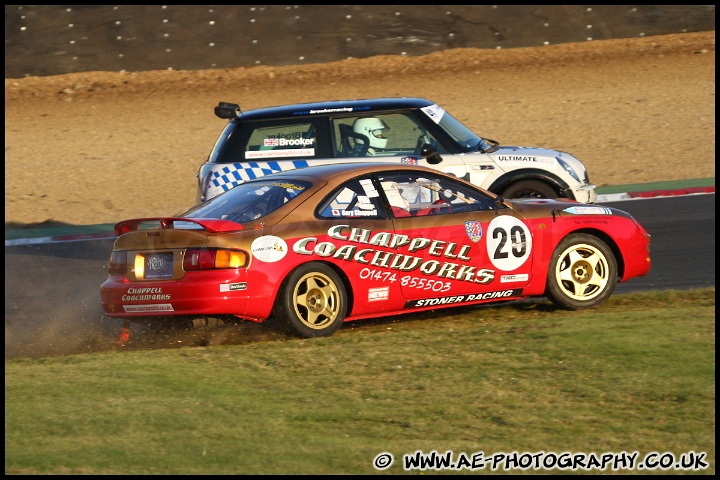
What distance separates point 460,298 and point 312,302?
3.99ft

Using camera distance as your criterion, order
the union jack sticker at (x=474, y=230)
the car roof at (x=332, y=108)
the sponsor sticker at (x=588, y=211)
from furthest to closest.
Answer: the car roof at (x=332, y=108), the sponsor sticker at (x=588, y=211), the union jack sticker at (x=474, y=230)

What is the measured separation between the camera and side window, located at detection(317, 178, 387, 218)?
816cm

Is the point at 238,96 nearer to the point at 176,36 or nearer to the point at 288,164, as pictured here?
the point at 176,36

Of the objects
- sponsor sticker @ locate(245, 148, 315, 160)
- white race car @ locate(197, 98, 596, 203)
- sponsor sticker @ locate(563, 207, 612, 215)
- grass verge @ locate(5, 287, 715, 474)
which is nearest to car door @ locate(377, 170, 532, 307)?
sponsor sticker @ locate(563, 207, 612, 215)

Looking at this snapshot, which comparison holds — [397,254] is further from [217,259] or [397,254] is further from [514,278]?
[217,259]

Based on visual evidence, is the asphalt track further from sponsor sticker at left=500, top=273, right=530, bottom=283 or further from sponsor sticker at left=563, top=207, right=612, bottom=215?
sponsor sticker at left=500, top=273, right=530, bottom=283

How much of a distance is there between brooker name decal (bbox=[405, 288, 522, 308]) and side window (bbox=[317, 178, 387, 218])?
0.71m

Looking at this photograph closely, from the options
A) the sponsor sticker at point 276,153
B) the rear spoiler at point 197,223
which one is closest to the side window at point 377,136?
the sponsor sticker at point 276,153

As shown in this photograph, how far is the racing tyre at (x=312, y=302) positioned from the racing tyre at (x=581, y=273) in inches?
69.0

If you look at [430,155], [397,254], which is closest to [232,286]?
[397,254]

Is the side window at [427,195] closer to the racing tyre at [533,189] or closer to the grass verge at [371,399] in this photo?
the grass verge at [371,399]

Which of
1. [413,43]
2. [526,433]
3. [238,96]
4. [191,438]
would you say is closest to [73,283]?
[191,438]

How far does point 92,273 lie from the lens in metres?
11.6

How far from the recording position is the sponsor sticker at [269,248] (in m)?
7.73
